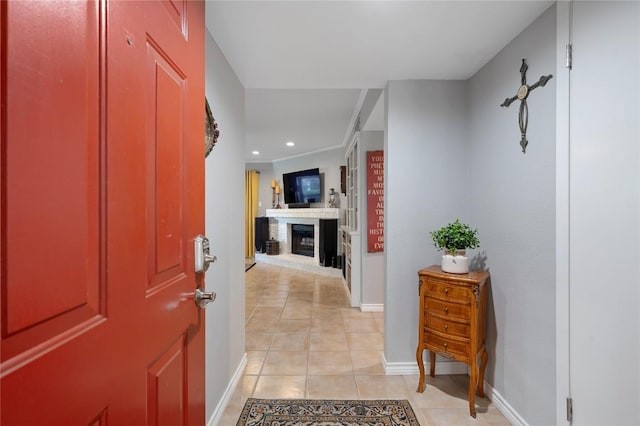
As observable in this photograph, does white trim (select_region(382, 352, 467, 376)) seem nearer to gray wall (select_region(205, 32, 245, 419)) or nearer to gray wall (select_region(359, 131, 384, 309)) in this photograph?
gray wall (select_region(205, 32, 245, 419))

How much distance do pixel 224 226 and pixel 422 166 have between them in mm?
1491

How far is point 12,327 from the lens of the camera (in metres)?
0.42

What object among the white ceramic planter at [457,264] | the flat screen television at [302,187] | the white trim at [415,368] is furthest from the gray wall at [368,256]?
the flat screen television at [302,187]

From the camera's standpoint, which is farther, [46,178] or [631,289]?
[631,289]

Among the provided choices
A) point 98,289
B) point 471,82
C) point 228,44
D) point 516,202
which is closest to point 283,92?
point 228,44

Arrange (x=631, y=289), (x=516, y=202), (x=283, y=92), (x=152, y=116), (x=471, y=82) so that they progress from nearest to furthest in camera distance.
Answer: (x=152, y=116)
(x=631, y=289)
(x=516, y=202)
(x=471, y=82)
(x=283, y=92)

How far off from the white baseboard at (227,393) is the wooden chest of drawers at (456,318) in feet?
4.21

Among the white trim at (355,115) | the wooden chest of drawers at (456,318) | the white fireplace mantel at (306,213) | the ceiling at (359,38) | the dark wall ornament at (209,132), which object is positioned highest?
the white trim at (355,115)

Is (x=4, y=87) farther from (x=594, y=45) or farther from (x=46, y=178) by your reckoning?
(x=594, y=45)

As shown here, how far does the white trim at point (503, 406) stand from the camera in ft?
5.57

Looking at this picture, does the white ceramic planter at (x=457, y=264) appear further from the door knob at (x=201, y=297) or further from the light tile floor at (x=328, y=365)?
the door knob at (x=201, y=297)

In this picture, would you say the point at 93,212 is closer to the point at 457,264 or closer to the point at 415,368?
the point at 457,264

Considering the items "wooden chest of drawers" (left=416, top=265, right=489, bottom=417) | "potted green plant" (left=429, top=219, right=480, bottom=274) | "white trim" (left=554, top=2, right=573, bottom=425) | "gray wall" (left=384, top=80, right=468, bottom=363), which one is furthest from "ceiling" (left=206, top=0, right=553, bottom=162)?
"wooden chest of drawers" (left=416, top=265, right=489, bottom=417)

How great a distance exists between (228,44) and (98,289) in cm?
169
